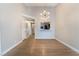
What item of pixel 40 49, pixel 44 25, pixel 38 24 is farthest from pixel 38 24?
pixel 40 49

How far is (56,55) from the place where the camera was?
8.50ft

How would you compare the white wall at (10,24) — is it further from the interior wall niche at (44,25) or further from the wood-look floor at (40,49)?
the interior wall niche at (44,25)

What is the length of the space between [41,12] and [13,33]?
33.9 inches

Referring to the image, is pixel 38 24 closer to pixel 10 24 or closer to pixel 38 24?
pixel 38 24

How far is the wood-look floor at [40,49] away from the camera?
2668mm

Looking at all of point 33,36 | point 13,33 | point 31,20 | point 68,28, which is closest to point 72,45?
point 68,28

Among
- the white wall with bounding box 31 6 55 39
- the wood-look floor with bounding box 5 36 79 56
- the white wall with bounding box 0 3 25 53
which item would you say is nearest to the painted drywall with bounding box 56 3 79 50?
the white wall with bounding box 31 6 55 39

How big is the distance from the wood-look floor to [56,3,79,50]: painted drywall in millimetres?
248

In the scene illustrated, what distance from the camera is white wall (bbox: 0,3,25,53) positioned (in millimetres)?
2682

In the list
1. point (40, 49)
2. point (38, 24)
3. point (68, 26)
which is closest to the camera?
point (40, 49)

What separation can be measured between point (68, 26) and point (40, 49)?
3.26 feet

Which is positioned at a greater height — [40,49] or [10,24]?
[10,24]

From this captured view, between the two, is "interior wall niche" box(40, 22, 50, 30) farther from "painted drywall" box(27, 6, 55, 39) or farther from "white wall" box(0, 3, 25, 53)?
"white wall" box(0, 3, 25, 53)

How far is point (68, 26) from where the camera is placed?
10.6 feet
